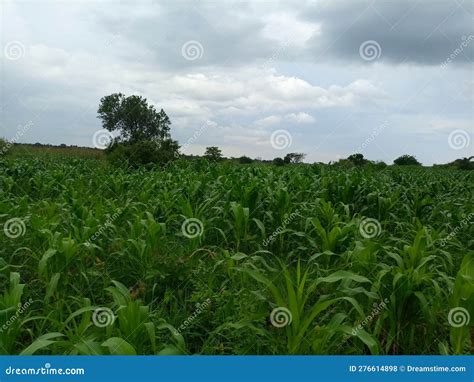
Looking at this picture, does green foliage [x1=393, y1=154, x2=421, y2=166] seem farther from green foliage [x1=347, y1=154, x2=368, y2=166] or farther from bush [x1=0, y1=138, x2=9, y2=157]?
bush [x1=0, y1=138, x2=9, y2=157]

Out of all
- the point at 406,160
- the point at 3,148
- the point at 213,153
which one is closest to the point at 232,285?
the point at 213,153

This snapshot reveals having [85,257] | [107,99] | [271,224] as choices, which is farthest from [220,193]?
[107,99]

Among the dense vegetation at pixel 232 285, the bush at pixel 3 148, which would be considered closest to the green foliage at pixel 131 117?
the bush at pixel 3 148

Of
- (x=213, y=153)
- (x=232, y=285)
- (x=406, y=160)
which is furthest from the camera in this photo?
(x=406, y=160)

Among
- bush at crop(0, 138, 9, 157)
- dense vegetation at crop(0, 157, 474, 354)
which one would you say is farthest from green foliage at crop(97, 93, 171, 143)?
dense vegetation at crop(0, 157, 474, 354)

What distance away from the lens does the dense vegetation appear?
9.01 feet

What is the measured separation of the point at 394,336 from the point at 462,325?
1.46ft

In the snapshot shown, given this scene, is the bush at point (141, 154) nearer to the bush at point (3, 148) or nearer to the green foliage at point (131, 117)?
the bush at point (3, 148)

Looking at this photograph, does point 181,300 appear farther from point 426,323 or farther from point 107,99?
point 107,99

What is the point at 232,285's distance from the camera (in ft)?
12.2

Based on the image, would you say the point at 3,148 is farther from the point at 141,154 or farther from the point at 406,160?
the point at 406,160

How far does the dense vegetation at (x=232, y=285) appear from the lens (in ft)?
9.01

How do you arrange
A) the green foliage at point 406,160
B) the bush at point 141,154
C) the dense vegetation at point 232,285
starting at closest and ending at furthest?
the dense vegetation at point 232,285 → the bush at point 141,154 → the green foliage at point 406,160

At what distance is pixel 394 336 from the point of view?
9.91 feet
